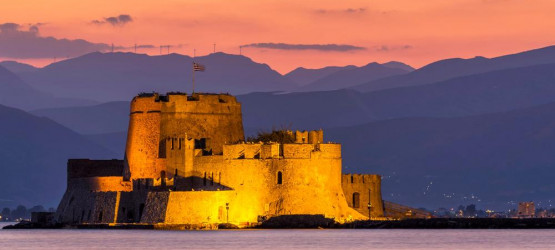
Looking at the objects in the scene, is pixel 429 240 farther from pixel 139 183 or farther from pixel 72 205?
pixel 72 205

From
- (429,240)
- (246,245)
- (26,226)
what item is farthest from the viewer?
(26,226)

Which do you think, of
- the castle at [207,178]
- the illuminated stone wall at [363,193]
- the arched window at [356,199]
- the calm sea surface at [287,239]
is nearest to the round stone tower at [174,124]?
the castle at [207,178]

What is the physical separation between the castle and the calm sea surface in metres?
1.71

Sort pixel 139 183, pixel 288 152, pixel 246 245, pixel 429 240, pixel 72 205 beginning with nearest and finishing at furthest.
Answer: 1. pixel 246 245
2. pixel 429 240
3. pixel 288 152
4. pixel 139 183
5. pixel 72 205

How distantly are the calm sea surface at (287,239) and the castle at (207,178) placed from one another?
67.4 inches

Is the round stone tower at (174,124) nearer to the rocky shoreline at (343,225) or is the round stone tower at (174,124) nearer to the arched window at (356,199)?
the rocky shoreline at (343,225)

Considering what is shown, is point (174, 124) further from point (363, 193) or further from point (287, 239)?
point (287, 239)

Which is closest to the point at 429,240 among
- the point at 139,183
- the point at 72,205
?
the point at 139,183

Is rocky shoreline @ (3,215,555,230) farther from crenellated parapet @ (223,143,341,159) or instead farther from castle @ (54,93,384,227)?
crenellated parapet @ (223,143,341,159)

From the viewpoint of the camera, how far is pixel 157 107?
404ft

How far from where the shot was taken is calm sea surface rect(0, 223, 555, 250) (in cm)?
9662

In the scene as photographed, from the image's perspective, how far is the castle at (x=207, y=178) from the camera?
111250 mm

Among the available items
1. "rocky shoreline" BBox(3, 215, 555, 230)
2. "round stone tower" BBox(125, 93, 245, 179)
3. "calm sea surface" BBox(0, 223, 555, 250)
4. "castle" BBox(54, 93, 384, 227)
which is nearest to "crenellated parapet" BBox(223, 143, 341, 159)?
"castle" BBox(54, 93, 384, 227)

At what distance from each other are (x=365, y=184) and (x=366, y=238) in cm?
1773
